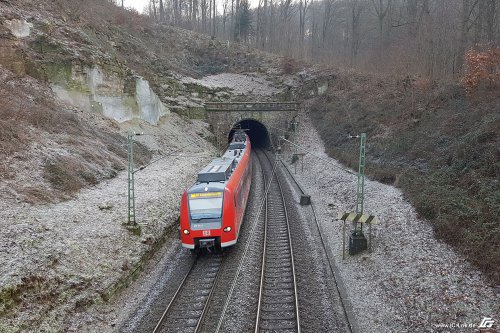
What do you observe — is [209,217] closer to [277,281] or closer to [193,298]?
[193,298]

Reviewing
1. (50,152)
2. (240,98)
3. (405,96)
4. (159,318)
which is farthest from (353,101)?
(159,318)

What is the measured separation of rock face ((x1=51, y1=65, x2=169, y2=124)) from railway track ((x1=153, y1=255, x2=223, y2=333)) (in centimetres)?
1713

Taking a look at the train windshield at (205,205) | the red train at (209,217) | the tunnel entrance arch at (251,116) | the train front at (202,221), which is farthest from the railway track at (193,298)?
the tunnel entrance arch at (251,116)

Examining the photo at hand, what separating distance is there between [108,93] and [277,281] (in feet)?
70.8

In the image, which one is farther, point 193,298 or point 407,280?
point 193,298

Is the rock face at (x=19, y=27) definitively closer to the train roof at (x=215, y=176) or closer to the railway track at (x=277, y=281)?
the train roof at (x=215, y=176)

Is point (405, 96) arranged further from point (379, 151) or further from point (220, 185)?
point (220, 185)

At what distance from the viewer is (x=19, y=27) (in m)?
24.5

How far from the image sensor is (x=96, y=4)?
43969 millimetres

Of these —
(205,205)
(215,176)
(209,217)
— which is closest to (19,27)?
(215,176)

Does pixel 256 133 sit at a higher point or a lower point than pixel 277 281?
higher

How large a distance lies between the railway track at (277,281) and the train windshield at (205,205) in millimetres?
2613

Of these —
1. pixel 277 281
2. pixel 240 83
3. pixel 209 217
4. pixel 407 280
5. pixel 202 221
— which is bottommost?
pixel 277 281

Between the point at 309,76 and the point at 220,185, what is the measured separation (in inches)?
1372
